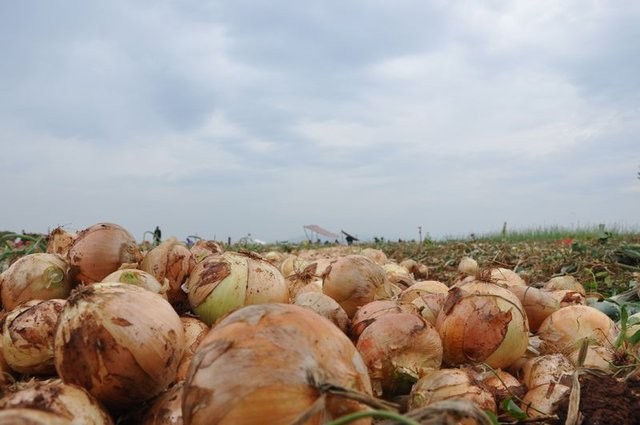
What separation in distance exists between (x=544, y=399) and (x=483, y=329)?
33cm

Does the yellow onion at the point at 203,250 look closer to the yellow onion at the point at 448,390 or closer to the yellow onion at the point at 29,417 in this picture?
the yellow onion at the point at 448,390

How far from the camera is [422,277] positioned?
6730 millimetres

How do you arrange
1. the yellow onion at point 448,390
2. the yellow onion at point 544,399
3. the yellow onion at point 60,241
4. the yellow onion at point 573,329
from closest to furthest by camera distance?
the yellow onion at point 448,390, the yellow onion at point 544,399, the yellow onion at point 573,329, the yellow onion at point 60,241

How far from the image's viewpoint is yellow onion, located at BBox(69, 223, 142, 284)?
8.85 ft

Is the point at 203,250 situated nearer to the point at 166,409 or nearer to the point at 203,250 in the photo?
the point at 203,250

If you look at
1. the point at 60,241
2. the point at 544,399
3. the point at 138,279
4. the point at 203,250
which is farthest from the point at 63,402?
the point at 60,241

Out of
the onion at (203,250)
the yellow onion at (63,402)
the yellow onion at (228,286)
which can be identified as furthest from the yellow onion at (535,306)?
the yellow onion at (63,402)

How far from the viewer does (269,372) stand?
135cm

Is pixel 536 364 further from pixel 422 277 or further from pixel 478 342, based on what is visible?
pixel 422 277

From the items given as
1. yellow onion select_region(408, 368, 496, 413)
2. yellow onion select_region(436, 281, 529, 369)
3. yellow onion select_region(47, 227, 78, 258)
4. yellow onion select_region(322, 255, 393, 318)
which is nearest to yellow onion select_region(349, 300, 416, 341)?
yellow onion select_region(436, 281, 529, 369)

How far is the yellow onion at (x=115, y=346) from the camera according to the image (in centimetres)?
171

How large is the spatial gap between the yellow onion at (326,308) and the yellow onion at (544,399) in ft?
2.45

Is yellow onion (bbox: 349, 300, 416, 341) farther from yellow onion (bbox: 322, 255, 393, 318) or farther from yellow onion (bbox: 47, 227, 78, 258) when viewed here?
yellow onion (bbox: 47, 227, 78, 258)

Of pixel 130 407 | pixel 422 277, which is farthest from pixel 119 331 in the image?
pixel 422 277
